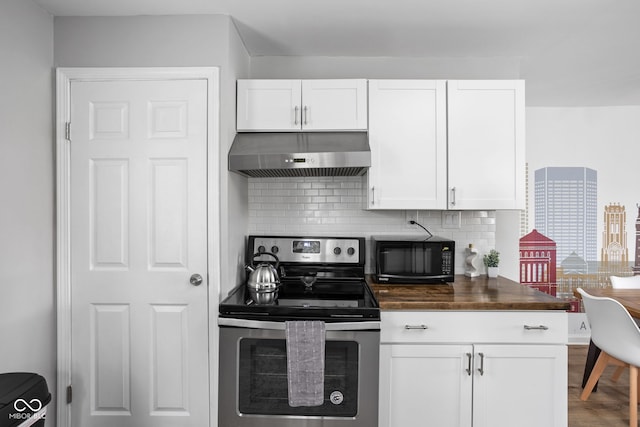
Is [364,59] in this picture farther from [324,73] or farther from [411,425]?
[411,425]

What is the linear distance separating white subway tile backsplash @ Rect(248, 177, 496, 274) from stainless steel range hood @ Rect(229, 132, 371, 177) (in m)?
0.47

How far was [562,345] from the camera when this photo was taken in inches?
→ 77.2

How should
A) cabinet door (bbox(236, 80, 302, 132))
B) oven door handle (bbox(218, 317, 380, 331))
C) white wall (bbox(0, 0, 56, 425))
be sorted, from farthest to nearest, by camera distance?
cabinet door (bbox(236, 80, 302, 132)) → oven door handle (bbox(218, 317, 380, 331)) → white wall (bbox(0, 0, 56, 425))

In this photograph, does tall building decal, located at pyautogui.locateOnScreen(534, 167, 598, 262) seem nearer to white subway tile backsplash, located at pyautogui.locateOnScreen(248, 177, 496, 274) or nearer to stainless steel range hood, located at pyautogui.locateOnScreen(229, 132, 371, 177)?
white subway tile backsplash, located at pyautogui.locateOnScreen(248, 177, 496, 274)

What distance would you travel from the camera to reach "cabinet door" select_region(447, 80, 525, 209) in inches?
92.0

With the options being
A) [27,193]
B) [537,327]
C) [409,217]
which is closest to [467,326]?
[537,327]

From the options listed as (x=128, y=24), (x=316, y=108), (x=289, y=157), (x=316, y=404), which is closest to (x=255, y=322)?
(x=316, y=404)

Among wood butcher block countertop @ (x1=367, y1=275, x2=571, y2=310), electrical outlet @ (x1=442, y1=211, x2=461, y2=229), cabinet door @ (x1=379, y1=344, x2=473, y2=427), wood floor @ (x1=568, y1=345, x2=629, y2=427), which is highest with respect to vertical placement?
electrical outlet @ (x1=442, y1=211, x2=461, y2=229)

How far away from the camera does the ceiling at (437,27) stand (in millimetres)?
2000

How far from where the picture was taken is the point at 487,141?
235 centimetres

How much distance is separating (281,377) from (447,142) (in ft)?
5.41

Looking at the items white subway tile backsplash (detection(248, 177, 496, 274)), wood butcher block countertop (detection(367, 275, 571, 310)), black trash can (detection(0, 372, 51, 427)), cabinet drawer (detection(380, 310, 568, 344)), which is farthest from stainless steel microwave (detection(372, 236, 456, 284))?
black trash can (detection(0, 372, 51, 427))

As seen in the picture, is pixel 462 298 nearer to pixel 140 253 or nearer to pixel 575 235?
pixel 140 253

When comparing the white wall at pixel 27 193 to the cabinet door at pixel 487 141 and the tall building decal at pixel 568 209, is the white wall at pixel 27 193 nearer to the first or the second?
the cabinet door at pixel 487 141
